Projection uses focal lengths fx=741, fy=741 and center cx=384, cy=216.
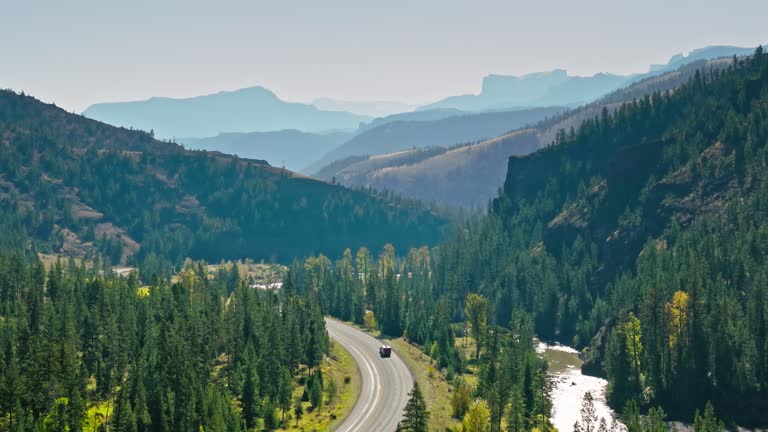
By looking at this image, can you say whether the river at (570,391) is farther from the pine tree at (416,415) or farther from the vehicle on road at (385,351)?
the pine tree at (416,415)

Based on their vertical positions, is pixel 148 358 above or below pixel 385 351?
above

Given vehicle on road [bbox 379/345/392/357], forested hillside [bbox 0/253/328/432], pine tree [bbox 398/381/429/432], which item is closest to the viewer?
pine tree [bbox 398/381/429/432]

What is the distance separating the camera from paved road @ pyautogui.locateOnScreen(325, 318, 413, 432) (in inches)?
4542

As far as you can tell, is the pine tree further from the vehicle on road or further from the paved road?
the vehicle on road

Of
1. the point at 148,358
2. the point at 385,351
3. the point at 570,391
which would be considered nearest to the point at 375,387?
A: the point at 385,351

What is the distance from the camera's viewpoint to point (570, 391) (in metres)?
165

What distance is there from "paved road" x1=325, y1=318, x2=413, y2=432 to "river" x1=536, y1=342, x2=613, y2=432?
31.3m

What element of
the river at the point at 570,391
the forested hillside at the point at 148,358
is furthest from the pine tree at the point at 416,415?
the river at the point at 570,391

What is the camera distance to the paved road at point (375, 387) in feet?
379

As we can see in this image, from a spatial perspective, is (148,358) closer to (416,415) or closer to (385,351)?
(385,351)

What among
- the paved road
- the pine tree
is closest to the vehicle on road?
the paved road

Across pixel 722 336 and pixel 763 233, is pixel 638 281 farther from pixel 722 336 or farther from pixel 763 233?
pixel 722 336

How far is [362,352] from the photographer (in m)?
163

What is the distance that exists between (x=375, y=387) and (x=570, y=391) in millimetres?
53315
